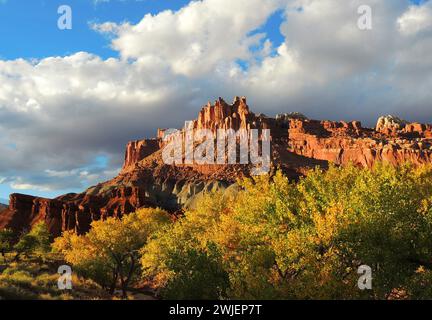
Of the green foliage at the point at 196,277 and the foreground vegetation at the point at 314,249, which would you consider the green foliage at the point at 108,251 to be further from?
the green foliage at the point at 196,277

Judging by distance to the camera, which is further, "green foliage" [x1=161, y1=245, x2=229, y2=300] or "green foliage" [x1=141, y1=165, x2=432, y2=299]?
"green foliage" [x1=161, y1=245, x2=229, y2=300]

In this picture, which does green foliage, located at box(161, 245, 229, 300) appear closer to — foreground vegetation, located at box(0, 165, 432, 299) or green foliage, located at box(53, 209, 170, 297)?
foreground vegetation, located at box(0, 165, 432, 299)

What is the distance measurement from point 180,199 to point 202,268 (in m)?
165

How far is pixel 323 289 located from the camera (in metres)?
22.7

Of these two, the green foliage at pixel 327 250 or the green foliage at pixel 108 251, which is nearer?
the green foliage at pixel 327 250

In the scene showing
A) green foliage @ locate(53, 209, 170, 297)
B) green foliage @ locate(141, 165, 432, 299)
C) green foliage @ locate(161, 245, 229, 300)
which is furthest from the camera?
green foliage @ locate(53, 209, 170, 297)

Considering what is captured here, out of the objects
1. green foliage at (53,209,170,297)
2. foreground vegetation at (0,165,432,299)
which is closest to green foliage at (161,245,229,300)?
foreground vegetation at (0,165,432,299)

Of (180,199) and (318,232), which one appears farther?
(180,199)

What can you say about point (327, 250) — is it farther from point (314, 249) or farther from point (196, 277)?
Answer: point (196, 277)

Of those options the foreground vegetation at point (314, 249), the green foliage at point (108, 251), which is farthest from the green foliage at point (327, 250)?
the green foliage at point (108, 251)

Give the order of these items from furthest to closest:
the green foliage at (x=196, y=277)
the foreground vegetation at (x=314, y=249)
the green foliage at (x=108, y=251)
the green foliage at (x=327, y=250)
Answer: the green foliage at (x=108, y=251)
the green foliage at (x=196, y=277)
the foreground vegetation at (x=314, y=249)
the green foliage at (x=327, y=250)
